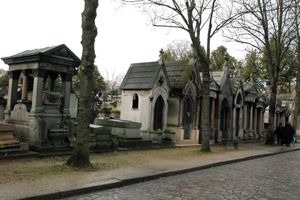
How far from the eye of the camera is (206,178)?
9133 mm

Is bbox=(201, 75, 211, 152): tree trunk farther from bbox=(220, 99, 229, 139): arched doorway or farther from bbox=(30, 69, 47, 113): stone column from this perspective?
bbox=(30, 69, 47, 113): stone column

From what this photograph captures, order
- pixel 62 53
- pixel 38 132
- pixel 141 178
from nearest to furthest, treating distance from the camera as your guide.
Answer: pixel 141 178, pixel 38 132, pixel 62 53

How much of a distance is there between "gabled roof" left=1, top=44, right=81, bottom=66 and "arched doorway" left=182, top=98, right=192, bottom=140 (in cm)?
847

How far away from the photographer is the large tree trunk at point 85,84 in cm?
880

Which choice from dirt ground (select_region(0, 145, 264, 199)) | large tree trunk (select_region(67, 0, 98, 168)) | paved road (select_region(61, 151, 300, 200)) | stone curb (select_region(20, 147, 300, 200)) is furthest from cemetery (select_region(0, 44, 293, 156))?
paved road (select_region(61, 151, 300, 200))

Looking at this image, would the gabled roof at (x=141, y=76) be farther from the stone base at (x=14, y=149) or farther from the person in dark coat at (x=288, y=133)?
the person in dark coat at (x=288, y=133)

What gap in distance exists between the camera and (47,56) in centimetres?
1127

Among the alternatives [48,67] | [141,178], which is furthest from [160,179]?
[48,67]

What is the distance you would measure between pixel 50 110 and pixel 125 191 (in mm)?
5861

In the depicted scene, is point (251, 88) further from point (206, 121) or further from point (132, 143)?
point (132, 143)

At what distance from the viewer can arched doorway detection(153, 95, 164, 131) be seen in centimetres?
1717

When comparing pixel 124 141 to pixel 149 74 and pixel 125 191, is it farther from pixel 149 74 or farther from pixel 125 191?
pixel 125 191

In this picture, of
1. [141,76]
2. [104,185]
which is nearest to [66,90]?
[141,76]

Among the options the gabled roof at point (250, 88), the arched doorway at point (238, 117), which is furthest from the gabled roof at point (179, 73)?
the gabled roof at point (250, 88)
